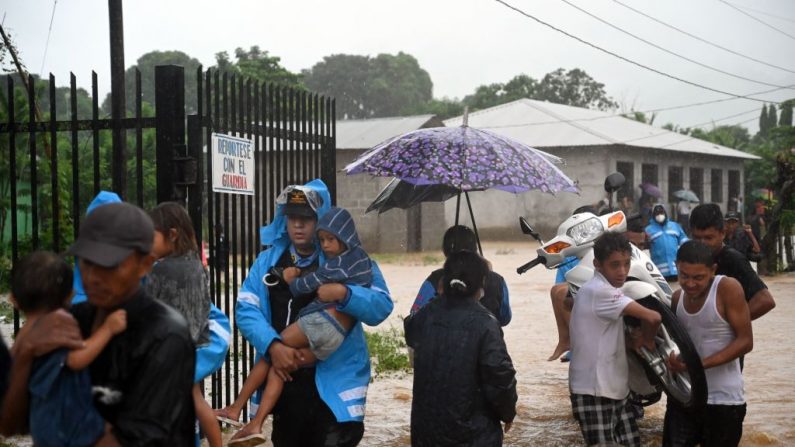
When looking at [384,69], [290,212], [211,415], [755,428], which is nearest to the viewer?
[211,415]

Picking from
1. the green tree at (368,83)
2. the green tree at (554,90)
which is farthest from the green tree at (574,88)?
the green tree at (368,83)

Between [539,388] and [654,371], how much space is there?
10.6 ft

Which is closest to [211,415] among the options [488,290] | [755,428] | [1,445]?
[488,290]

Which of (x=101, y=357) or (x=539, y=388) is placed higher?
(x=101, y=357)

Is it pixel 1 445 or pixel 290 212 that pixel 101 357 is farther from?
pixel 1 445

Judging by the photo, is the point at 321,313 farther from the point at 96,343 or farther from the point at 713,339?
the point at 713,339

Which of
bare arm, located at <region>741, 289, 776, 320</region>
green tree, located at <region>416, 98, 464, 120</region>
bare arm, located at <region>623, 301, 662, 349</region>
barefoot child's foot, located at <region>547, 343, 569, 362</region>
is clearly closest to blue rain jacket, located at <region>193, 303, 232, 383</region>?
bare arm, located at <region>623, 301, 662, 349</region>

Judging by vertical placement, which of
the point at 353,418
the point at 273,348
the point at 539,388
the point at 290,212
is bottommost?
the point at 539,388

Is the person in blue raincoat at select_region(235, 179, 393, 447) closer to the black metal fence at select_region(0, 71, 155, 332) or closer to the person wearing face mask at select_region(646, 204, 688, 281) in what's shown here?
the black metal fence at select_region(0, 71, 155, 332)

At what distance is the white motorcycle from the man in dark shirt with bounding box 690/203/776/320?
42cm

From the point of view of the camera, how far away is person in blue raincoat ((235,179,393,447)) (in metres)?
4.46

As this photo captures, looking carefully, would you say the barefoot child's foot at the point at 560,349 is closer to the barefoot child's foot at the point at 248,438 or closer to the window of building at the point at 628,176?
the barefoot child's foot at the point at 248,438

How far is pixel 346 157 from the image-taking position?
29969mm

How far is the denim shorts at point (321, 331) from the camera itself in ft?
14.4
